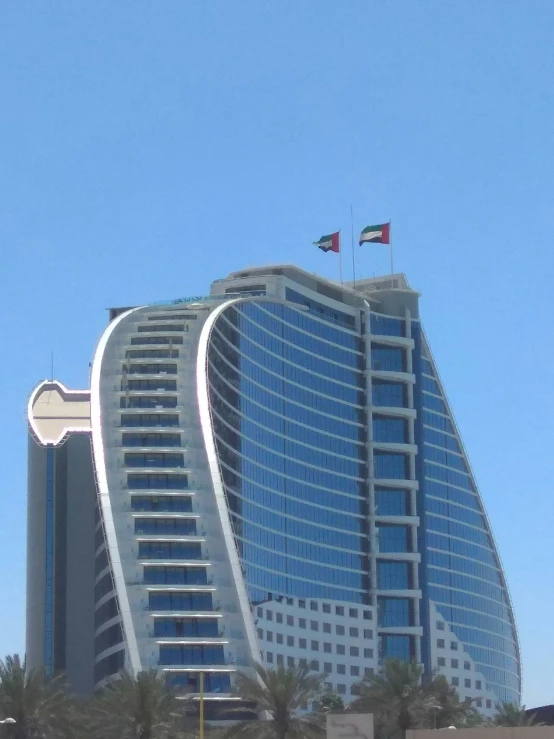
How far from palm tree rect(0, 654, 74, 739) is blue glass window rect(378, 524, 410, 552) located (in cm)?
7261

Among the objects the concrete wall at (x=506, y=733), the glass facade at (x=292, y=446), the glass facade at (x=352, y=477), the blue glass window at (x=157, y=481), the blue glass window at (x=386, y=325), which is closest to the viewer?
the concrete wall at (x=506, y=733)

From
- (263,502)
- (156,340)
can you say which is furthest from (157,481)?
(156,340)

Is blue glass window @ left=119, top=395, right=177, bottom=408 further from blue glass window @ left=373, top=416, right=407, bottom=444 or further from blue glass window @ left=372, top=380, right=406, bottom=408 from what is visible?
blue glass window @ left=372, top=380, right=406, bottom=408

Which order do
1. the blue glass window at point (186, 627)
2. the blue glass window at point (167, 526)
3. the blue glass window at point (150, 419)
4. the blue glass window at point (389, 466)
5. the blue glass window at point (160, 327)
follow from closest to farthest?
1. the blue glass window at point (186, 627)
2. the blue glass window at point (167, 526)
3. the blue glass window at point (150, 419)
4. the blue glass window at point (160, 327)
5. the blue glass window at point (389, 466)

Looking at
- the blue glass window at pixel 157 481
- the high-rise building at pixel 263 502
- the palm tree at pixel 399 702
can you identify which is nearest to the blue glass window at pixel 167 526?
the high-rise building at pixel 263 502

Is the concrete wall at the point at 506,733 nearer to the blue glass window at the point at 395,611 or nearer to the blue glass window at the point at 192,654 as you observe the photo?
the blue glass window at the point at 192,654

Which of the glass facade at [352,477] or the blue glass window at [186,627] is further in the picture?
the glass facade at [352,477]

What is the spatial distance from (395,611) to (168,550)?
125 ft

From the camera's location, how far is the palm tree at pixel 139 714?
86375mm

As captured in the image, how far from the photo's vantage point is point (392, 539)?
161500mm

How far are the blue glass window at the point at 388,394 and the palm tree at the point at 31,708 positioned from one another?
258 feet

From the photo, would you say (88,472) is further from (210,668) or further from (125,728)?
(125,728)

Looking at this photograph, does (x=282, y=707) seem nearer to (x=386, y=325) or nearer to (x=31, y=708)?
(x=31, y=708)

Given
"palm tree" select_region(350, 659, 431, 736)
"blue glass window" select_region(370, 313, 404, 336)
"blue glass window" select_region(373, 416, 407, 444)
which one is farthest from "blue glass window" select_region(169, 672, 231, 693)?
"blue glass window" select_region(370, 313, 404, 336)
